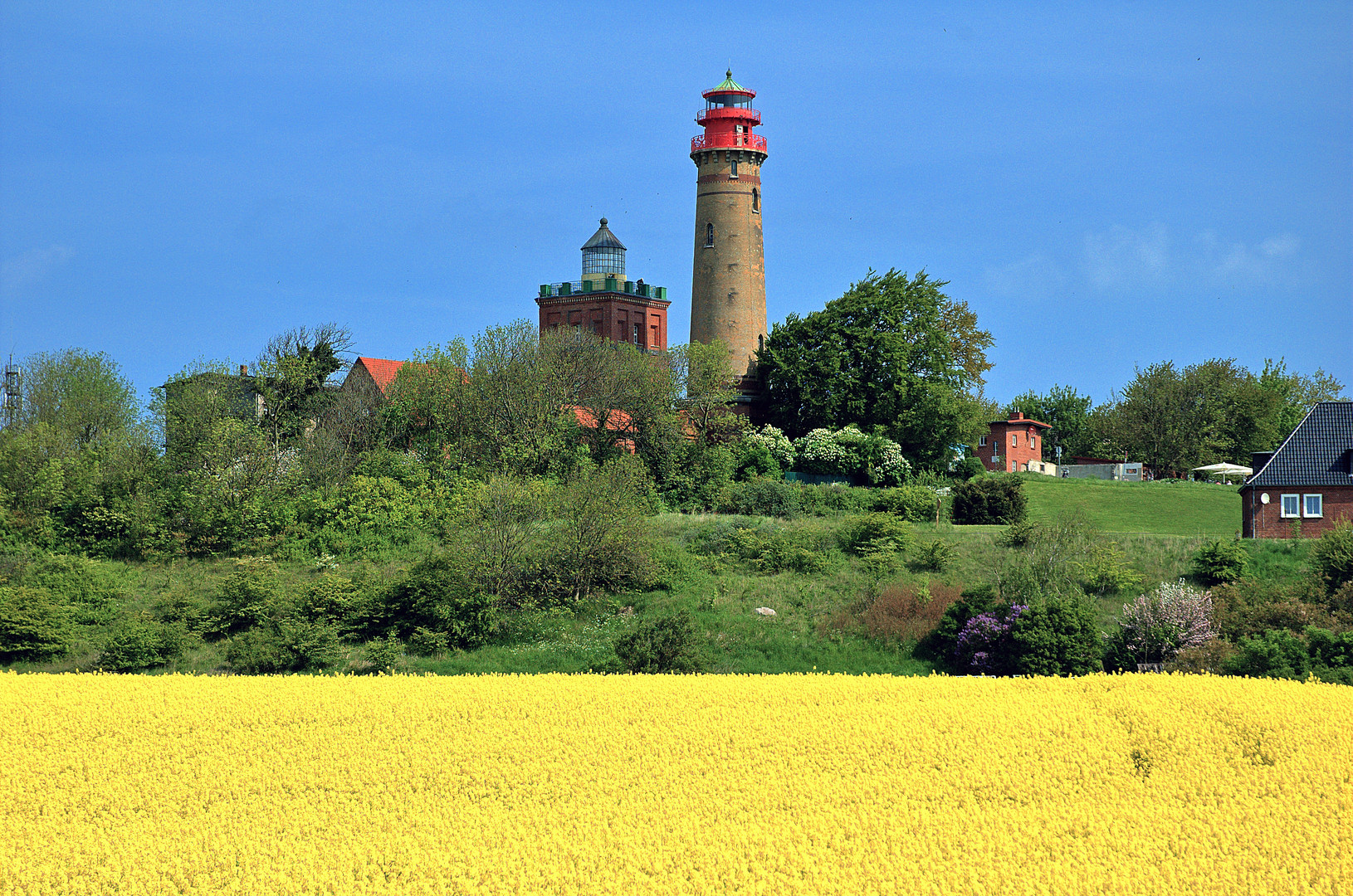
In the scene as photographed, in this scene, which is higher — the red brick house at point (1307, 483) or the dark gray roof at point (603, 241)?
the dark gray roof at point (603, 241)

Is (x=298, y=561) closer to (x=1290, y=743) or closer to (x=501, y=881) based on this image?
(x=501, y=881)

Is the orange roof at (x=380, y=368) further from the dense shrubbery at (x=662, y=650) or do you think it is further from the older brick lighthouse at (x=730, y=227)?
the dense shrubbery at (x=662, y=650)

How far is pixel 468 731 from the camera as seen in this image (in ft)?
58.4

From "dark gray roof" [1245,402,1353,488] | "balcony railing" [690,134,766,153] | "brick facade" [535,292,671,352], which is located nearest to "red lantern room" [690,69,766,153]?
"balcony railing" [690,134,766,153]

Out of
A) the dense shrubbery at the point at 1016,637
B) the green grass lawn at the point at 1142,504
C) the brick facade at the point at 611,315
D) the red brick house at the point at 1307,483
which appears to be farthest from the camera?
the brick facade at the point at 611,315

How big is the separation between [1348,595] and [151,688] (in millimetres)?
25780

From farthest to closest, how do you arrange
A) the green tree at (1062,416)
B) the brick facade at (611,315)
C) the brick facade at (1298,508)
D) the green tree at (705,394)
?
the green tree at (1062,416) → the brick facade at (611,315) → the green tree at (705,394) → the brick facade at (1298,508)

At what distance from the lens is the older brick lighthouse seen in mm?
Result: 58812

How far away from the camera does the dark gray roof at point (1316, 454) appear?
38188 mm

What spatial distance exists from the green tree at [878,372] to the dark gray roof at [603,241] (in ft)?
65.8

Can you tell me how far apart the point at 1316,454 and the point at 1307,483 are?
1.29 m

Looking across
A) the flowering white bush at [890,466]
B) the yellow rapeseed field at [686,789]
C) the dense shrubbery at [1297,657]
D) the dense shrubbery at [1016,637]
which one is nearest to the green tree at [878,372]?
the flowering white bush at [890,466]

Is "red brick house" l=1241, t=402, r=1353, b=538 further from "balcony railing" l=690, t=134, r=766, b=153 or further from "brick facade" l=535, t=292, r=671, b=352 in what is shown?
"brick facade" l=535, t=292, r=671, b=352

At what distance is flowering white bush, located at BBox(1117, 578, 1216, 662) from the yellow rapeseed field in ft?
18.3
